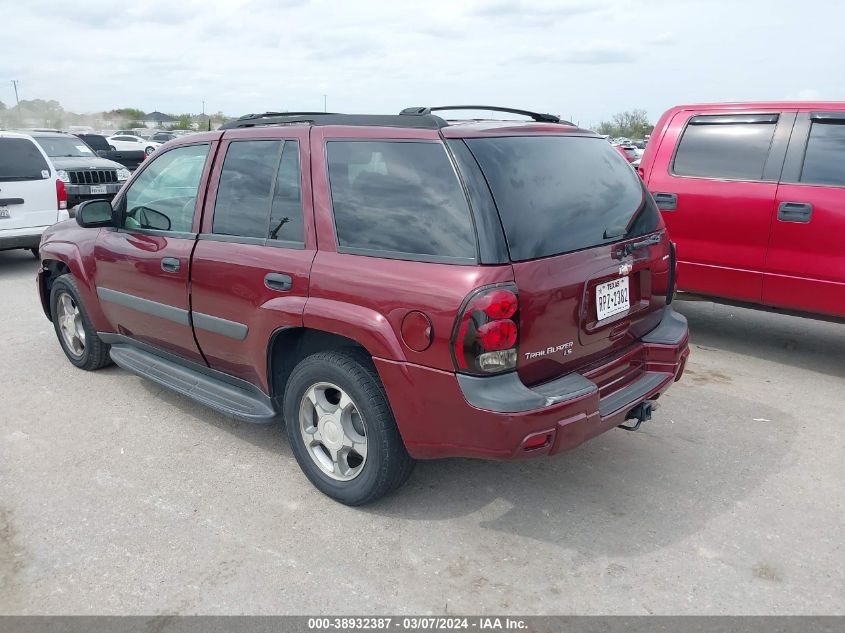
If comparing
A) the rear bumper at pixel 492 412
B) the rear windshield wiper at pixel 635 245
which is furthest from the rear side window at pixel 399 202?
the rear windshield wiper at pixel 635 245

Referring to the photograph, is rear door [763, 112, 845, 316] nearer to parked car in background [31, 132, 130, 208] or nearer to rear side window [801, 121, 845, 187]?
rear side window [801, 121, 845, 187]

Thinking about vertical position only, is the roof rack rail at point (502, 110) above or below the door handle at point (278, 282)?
above

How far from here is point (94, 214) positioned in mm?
4391

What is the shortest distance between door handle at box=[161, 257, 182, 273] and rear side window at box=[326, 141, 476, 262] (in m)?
1.25

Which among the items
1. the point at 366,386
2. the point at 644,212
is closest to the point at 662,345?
the point at 644,212

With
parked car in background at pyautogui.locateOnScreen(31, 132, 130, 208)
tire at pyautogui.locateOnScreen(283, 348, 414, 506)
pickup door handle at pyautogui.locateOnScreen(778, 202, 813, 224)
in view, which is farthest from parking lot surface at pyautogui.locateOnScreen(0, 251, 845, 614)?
parked car in background at pyautogui.locateOnScreen(31, 132, 130, 208)

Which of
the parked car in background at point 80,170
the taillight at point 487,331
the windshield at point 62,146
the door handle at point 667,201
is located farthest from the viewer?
the windshield at point 62,146

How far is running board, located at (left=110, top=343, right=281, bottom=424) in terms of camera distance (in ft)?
12.0

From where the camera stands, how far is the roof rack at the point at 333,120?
3.08 metres

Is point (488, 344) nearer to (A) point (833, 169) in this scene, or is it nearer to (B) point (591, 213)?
(B) point (591, 213)

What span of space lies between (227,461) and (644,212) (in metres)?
2.64

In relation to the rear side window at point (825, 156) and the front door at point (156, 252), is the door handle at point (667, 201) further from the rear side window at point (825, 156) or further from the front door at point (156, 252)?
the front door at point (156, 252)

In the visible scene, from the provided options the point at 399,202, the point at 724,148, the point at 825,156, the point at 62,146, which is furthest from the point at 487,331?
the point at 62,146

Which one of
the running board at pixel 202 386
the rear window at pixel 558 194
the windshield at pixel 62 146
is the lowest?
the running board at pixel 202 386
